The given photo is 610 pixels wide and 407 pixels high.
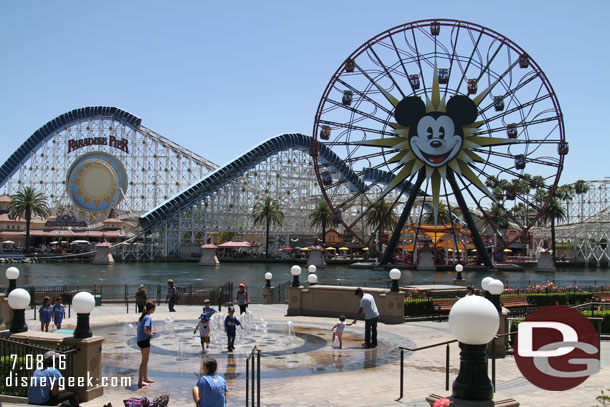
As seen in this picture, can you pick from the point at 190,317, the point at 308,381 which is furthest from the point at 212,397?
the point at 190,317

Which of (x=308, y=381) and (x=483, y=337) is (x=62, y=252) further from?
(x=483, y=337)

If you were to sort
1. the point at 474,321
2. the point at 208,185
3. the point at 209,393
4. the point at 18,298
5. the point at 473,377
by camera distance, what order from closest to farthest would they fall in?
the point at 474,321
the point at 473,377
the point at 209,393
the point at 18,298
the point at 208,185

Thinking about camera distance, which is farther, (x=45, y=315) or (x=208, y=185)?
(x=208, y=185)

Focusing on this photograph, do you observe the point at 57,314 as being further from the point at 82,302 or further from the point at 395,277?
the point at 395,277

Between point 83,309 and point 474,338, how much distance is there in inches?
293

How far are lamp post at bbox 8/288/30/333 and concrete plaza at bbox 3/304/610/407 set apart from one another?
102 inches

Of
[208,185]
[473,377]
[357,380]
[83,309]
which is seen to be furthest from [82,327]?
[208,185]

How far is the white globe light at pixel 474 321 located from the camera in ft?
23.7

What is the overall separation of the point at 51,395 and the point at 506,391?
7829 mm

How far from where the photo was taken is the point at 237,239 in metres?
120

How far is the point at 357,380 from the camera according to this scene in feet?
46.4

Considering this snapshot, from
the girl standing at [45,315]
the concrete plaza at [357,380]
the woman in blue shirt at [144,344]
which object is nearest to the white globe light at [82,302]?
the woman in blue shirt at [144,344]

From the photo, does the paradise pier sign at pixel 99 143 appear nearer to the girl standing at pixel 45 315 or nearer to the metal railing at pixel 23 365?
the girl standing at pixel 45 315

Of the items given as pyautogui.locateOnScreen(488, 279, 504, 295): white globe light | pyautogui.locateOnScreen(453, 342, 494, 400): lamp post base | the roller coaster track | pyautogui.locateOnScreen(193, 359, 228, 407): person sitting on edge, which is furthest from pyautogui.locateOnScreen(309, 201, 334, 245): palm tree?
pyautogui.locateOnScreen(453, 342, 494, 400): lamp post base
